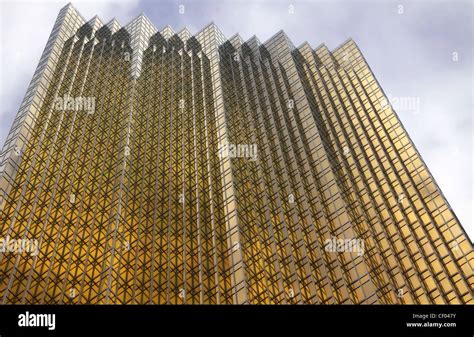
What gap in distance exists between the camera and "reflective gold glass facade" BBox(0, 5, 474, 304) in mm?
62750

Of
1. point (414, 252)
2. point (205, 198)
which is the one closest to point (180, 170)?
point (205, 198)

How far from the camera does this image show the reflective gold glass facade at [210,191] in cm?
6275

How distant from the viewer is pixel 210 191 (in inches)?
2977

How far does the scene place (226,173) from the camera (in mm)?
75938
